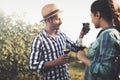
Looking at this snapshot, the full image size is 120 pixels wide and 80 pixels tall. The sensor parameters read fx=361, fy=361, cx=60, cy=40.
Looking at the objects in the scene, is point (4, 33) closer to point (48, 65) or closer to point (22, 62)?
point (22, 62)

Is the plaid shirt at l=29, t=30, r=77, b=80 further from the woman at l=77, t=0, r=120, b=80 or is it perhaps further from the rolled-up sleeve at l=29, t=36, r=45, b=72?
the woman at l=77, t=0, r=120, b=80

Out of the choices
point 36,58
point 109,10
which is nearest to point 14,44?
point 36,58

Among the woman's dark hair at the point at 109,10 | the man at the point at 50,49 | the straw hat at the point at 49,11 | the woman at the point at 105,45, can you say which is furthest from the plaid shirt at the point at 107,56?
the straw hat at the point at 49,11

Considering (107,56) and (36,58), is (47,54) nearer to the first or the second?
(36,58)

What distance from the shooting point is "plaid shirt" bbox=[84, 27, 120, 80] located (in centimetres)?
388

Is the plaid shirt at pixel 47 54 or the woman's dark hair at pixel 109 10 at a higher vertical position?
the woman's dark hair at pixel 109 10

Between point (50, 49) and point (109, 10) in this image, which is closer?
point (109, 10)

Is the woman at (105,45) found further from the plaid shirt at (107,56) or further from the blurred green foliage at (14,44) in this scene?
the blurred green foliage at (14,44)

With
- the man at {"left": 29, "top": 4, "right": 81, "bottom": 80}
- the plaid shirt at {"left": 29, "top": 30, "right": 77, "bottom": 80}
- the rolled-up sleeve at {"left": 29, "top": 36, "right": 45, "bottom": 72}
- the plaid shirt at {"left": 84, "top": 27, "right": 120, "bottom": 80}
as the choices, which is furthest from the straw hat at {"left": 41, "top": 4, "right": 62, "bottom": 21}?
the plaid shirt at {"left": 84, "top": 27, "right": 120, "bottom": 80}

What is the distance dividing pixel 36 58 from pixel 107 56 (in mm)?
2073

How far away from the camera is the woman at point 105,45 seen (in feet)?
12.8

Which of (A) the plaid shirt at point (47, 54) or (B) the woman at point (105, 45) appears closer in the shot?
(B) the woman at point (105, 45)

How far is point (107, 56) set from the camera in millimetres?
3883

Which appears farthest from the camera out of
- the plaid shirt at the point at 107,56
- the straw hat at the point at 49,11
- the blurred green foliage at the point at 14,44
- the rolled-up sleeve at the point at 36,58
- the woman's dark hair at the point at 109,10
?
the blurred green foliage at the point at 14,44
